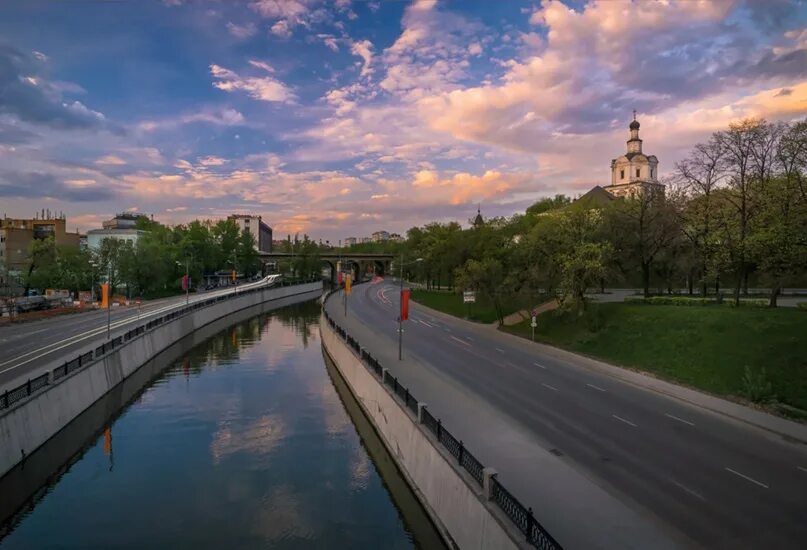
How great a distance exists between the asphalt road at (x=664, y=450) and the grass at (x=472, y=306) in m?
19.4

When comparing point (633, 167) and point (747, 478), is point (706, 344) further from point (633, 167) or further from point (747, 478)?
point (633, 167)

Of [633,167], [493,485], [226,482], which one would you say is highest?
[633,167]

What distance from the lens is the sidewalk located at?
1223cm

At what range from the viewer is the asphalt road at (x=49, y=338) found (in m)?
29.2

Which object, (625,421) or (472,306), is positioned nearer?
(625,421)

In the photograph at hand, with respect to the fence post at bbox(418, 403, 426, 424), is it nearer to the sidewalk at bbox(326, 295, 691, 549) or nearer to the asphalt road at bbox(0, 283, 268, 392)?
the sidewalk at bbox(326, 295, 691, 549)

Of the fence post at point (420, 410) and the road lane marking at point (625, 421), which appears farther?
the road lane marking at point (625, 421)

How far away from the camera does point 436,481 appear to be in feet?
53.6

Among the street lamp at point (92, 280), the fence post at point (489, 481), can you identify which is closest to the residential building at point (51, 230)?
the street lamp at point (92, 280)

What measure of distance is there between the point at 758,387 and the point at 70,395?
33502 millimetres

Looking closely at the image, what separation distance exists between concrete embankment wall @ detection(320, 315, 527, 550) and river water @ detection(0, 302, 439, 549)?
83 centimetres

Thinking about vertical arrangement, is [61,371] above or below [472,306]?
above

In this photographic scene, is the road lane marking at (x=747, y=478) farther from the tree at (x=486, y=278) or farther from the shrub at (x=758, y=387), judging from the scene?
the tree at (x=486, y=278)

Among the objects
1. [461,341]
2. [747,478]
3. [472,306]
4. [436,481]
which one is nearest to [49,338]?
[461,341]
